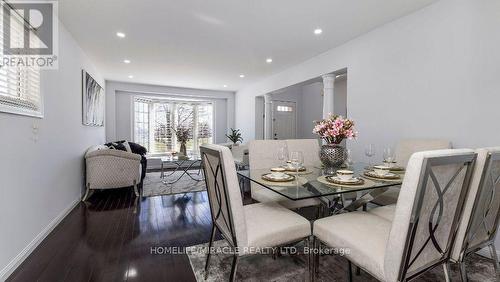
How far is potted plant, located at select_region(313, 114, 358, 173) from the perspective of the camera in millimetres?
1972

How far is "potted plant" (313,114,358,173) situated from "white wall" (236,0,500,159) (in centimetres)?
116

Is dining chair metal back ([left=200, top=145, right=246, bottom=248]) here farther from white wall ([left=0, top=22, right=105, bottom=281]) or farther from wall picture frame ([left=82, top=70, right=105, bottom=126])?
wall picture frame ([left=82, top=70, right=105, bottom=126])

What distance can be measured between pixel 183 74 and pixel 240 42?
2.37 m

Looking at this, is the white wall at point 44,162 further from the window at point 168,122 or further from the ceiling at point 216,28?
the window at point 168,122

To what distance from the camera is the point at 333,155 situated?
2.00 m

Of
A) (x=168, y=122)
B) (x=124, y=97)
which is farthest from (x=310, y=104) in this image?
(x=124, y=97)

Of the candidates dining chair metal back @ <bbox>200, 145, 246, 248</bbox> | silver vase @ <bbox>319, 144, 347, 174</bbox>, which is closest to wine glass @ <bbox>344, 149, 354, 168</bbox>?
silver vase @ <bbox>319, 144, 347, 174</bbox>

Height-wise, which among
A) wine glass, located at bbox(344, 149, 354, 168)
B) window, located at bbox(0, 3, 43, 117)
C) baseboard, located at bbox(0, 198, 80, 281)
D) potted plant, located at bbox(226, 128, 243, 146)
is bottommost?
baseboard, located at bbox(0, 198, 80, 281)

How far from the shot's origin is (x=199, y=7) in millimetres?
2490

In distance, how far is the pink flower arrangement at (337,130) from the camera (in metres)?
1.97

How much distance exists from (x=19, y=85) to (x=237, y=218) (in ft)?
7.26

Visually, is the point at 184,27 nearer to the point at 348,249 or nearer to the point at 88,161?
the point at 88,161

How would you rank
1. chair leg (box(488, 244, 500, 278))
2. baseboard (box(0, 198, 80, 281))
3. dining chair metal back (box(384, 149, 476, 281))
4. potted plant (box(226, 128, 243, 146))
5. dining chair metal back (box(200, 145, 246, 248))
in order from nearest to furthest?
1. dining chair metal back (box(384, 149, 476, 281))
2. dining chair metal back (box(200, 145, 246, 248))
3. chair leg (box(488, 244, 500, 278))
4. baseboard (box(0, 198, 80, 281))
5. potted plant (box(226, 128, 243, 146))

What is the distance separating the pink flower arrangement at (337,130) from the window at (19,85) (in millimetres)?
2504
